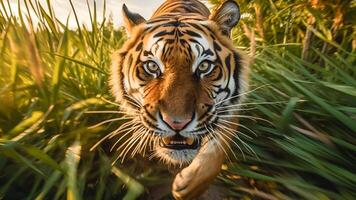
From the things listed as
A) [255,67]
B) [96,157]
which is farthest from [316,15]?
[96,157]

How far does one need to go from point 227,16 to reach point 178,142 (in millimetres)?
429

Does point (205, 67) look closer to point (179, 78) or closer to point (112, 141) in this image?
point (179, 78)

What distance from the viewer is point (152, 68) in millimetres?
1237

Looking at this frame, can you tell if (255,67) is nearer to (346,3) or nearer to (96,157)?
(346,3)

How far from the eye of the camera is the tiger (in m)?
1.13

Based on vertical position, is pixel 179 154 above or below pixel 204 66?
below

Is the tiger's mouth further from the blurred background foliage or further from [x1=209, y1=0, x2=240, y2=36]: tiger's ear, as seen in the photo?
[x1=209, y1=0, x2=240, y2=36]: tiger's ear

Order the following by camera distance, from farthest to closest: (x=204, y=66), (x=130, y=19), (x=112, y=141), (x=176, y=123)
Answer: (x=112, y=141), (x=130, y=19), (x=204, y=66), (x=176, y=123)

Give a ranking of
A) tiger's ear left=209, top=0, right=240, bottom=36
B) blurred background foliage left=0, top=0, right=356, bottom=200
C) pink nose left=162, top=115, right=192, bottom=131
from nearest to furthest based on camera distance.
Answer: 1. pink nose left=162, top=115, right=192, bottom=131
2. tiger's ear left=209, top=0, right=240, bottom=36
3. blurred background foliage left=0, top=0, right=356, bottom=200

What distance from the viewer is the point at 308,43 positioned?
244 cm

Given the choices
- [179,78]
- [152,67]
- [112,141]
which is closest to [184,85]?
[179,78]

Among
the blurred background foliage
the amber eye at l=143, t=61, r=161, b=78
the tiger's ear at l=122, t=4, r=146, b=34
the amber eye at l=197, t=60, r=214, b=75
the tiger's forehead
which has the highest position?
the tiger's ear at l=122, t=4, r=146, b=34

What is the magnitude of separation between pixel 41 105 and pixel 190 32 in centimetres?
63

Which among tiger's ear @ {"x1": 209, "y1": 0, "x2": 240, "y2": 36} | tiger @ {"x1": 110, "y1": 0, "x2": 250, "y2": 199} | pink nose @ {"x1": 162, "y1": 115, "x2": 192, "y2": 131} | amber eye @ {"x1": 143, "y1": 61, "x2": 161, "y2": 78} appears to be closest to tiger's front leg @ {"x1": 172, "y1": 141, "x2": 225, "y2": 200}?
tiger @ {"x1": 110, "y1": 0, "x2": 250, "y2": 199}
